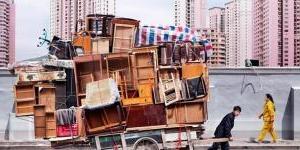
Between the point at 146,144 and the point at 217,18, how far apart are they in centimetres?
6038

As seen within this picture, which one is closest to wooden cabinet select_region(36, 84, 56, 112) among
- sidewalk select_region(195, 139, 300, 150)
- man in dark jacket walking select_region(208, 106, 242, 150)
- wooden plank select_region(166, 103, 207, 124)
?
wooden plank select_region(166, 103, 207, 124)

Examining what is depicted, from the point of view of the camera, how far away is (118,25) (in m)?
12.4

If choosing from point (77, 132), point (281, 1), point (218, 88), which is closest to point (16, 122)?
point (218, 88)

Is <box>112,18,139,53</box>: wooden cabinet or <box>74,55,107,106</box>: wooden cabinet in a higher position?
<box>112,18,139,53</box>: wooden cabinet

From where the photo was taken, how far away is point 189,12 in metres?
47.9

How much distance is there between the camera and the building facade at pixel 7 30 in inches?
→ 1506

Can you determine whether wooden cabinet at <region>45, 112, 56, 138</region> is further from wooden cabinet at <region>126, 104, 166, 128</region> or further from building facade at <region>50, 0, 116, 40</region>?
building facade at <region>50, 0, 116, 40</region>

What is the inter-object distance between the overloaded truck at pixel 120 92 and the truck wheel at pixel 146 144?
0.04 feet

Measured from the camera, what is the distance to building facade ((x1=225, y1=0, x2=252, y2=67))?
50500 mm

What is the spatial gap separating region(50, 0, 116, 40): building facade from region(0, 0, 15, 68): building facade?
3.48 metres

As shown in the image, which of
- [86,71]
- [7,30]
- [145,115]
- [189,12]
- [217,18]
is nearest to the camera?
[86,71]

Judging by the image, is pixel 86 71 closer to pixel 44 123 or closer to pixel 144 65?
pixel 144 65

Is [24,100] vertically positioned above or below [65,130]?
above

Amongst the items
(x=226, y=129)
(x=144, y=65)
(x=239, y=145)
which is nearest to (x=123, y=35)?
(x=144, y=65)
